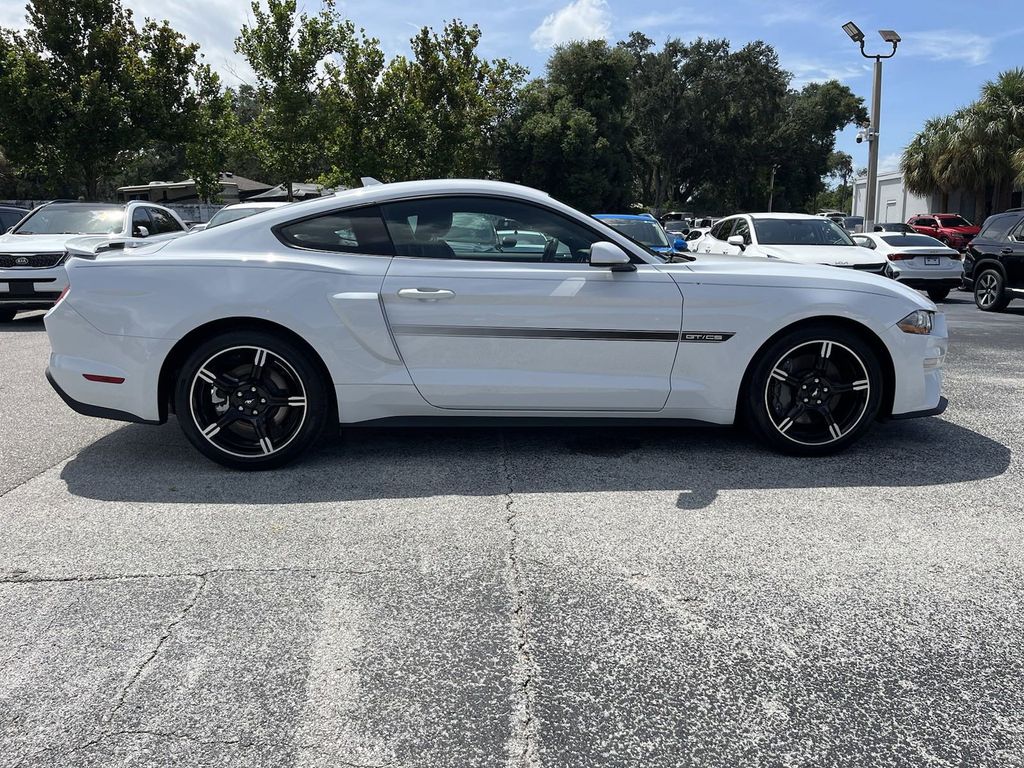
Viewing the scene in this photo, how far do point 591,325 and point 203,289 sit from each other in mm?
2012

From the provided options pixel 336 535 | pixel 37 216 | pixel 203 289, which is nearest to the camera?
pixel 336 535

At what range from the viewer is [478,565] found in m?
3.24

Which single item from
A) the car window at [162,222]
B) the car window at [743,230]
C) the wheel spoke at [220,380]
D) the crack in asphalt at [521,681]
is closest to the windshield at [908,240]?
the car window at [743,230]

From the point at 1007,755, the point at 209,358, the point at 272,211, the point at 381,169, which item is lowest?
the point at 1007,755

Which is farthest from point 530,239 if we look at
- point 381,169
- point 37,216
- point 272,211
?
point 381,169

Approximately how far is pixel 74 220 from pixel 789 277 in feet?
35.1

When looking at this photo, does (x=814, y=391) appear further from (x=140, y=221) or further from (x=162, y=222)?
(x=162, y=222)

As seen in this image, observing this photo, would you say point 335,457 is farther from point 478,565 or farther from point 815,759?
point 815,759

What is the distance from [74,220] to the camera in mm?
11719

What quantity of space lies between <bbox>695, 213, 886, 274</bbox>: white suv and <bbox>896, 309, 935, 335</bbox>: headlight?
704cm

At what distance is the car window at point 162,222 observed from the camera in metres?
12.4

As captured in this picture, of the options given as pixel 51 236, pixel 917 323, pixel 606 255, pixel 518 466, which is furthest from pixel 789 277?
pixel 51 236

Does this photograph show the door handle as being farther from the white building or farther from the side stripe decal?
the white building

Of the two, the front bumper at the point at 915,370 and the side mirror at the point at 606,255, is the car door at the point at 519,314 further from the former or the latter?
the front bumper at the point at 915,370
